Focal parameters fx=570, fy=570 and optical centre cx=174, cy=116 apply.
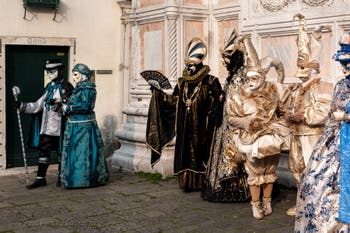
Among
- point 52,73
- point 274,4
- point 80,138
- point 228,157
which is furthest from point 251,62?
point 52,73

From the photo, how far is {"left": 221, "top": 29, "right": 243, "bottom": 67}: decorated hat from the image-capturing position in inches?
263

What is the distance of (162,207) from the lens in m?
6.82

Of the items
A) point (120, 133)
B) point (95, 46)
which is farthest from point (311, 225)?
point (95, 46)

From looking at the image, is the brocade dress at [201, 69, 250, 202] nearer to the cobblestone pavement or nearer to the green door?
the cobblestone pavement

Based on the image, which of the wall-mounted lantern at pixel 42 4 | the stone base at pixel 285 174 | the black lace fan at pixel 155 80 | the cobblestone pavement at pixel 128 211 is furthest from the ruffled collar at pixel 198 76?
the wall-mounted lantern at pixel 42 4

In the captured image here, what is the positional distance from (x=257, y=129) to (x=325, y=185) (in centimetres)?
183

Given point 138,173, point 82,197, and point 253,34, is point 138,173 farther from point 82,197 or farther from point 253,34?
point 253,34

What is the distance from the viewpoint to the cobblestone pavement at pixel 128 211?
5.93 metres

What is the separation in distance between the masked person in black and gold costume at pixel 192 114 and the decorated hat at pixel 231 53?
0.65 meters

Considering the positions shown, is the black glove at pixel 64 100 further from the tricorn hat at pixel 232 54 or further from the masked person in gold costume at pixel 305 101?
the masked person in gold costume at pixel 305 101

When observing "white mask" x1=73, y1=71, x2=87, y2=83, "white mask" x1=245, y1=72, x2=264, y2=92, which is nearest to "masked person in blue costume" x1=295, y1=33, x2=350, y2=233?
"white mask" x1=245, y1=72, x2=264, y2=92

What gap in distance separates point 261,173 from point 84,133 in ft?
9.29

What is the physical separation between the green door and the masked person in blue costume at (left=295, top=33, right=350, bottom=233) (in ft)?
21.3

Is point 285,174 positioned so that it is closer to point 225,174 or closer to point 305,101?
point 225,174
